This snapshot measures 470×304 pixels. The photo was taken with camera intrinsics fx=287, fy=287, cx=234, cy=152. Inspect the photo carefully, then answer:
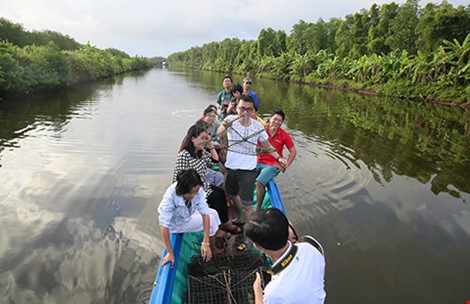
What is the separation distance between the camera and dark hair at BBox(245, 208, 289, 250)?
1.65m

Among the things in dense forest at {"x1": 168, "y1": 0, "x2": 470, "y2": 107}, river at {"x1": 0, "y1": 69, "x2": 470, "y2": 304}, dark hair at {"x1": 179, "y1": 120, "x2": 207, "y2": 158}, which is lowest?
river at {"x1": 0, "y1": 69, "x2": 470, "y2": 304}

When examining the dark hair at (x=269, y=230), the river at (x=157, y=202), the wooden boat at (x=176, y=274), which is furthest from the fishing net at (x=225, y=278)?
the dark hair at (x=269, y=230)

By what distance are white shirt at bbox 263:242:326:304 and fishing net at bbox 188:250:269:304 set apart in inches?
49.4

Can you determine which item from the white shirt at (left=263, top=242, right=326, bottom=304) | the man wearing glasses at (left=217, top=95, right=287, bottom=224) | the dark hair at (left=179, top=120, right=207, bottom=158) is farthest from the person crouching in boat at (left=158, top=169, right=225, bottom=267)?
the white shirt at (left=263, top=242, right=326, bottom=304)

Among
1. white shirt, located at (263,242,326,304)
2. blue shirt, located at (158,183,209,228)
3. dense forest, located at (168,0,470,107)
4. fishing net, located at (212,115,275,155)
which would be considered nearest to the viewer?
white shirt, located at (263,242,326,304)

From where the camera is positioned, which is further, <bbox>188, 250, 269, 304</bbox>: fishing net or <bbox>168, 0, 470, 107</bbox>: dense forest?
<bbox>168, 0, 470, 107</bbox>: dense forest

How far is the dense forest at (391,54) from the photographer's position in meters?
19.4

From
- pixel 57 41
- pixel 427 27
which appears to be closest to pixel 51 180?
pixel 427 27

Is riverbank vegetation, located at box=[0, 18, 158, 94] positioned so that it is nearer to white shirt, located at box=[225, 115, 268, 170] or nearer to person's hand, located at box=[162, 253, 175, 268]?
white shirt, located at box=[225, 115, 268, 170]

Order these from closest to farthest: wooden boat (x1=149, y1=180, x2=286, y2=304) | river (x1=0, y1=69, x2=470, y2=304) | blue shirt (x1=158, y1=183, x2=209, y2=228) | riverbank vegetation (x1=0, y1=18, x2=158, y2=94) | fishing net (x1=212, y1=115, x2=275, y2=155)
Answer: wooden boat (x1=149, y1=180, x2=286, y2=304)
blue shirt (x1=158, y1=183, x2=209, y2=228)
river (x1=0, y1=69, x2=470, y2=304)
fishing net (x1=212, y1=115, x2=275, y2=155)
riverbank vegetation (x1=0, y1=18, x2=158, y2=94)

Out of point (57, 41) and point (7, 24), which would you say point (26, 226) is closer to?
point (7, 24)

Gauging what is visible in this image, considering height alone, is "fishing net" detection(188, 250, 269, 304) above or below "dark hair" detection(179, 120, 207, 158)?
below

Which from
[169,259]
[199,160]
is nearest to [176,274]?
[169,259]

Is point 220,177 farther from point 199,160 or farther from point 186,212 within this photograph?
point 186,212
